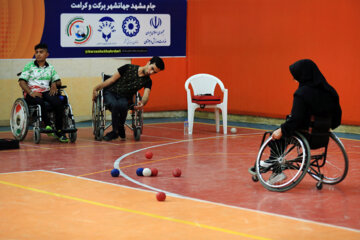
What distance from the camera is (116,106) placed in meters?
9.05

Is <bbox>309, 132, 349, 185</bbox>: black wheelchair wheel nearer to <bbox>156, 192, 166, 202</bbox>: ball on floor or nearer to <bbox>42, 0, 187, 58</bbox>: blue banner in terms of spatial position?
<bbox>156, 192, 166, 202</bbox>: ball on floor

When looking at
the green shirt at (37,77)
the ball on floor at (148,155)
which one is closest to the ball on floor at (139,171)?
the ball on floor at (148,155)

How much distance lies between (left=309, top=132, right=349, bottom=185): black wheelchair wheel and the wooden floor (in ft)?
0.35

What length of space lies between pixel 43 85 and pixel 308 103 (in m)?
4.44

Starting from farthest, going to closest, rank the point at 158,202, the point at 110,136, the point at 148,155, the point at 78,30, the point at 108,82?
the point at 78,30 → the point at 110,136 → the point at 108,82 → the point at 148,155 → the point at 158,202

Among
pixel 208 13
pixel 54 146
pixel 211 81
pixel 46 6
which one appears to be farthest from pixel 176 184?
pixel 208 13

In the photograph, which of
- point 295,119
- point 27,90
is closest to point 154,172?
point 295,119

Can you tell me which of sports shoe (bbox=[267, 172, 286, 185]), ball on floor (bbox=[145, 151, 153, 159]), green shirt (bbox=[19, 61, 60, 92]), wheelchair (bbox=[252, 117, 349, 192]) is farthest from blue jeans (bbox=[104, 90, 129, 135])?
sports shoe (bbox=[267, 172, 286, 185])

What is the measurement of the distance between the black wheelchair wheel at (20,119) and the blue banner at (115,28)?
93.1 inches

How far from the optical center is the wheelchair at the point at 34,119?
347 inches

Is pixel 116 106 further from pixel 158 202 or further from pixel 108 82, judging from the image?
pixel 158 202

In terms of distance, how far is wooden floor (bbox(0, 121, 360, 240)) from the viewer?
4500 millimetres

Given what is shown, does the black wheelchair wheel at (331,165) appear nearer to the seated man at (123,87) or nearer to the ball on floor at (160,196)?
the ball on floor at (160,196)

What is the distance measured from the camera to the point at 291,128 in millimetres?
5762
